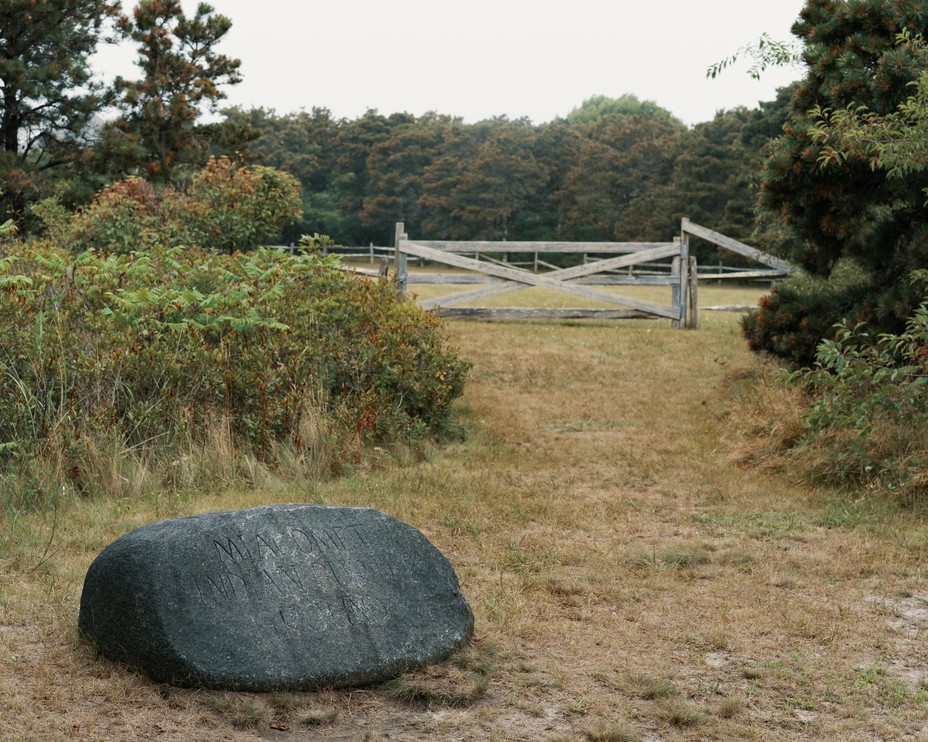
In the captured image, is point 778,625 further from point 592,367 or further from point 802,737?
point 592,367

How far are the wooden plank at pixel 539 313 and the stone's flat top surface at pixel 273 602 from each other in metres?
13.0

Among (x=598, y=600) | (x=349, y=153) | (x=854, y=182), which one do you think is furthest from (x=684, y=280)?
(x=349, y=153)

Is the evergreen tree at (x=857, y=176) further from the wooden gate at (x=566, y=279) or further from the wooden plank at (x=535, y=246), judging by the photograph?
the wooden plank at (x=535, y=246)

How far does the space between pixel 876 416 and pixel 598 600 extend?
3203mm

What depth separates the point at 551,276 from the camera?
58.1 ft

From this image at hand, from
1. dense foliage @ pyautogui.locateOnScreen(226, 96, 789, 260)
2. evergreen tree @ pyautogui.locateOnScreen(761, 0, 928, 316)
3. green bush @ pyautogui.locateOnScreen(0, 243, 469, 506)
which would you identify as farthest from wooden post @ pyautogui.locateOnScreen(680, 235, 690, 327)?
dense foliage @ pyautogui.locateOnScreen(226, 96, 789, 260)

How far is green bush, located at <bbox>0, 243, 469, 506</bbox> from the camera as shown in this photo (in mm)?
7266

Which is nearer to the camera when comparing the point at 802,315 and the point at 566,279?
the point at 802,315

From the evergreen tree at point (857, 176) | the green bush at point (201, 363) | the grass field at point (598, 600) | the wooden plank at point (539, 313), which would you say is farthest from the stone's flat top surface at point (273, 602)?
the wooden plank at point (539, 313)

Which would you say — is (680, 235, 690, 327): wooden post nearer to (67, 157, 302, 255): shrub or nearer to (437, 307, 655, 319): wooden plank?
(437, 307, 655, 319): wooden plank

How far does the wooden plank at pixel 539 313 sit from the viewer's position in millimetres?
17500

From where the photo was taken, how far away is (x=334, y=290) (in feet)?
32.0

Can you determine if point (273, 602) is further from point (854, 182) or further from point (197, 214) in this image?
point (197, 214)

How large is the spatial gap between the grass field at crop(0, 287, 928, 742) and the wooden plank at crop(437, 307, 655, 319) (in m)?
7.55
